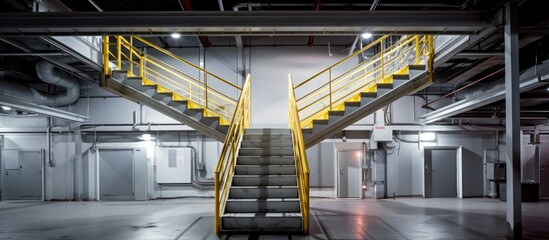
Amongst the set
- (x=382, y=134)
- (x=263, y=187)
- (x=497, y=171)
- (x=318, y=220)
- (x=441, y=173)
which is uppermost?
(x=382, y=134)

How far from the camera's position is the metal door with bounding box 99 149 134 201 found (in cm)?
1464

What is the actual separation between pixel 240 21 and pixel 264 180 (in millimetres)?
3176

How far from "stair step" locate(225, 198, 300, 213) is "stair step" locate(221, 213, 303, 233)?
1.13ft

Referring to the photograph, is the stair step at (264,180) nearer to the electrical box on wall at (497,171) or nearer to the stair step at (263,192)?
the stair step at (263,192)

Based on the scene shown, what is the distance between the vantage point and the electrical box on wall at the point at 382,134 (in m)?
14.0

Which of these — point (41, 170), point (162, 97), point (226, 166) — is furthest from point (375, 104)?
point (41, 170)

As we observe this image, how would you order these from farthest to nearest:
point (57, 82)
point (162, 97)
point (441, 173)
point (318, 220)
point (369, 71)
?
point (441, 173) < point (369, 71) < point (57, 82) < point (162, 97) < point (318, 220)

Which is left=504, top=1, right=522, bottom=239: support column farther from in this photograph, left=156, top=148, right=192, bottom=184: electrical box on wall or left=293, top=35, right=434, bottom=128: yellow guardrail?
left=156, top=148, right=192, bottom=184: electrical box on wall

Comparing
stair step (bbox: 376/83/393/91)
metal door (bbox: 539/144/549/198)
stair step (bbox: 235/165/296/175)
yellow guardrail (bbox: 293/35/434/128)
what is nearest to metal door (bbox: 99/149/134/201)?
yellow guardrail (bbox: 293/35/434/128)

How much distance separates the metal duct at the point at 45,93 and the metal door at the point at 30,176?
7.84 feet

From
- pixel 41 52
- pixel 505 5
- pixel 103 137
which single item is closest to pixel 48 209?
pixel 103 137

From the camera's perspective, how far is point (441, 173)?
49.0 feet

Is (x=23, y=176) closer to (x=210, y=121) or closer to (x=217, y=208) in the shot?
Answer: (x=210, y=121)

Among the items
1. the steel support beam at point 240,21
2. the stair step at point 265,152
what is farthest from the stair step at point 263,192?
the steel support beam at point 240,21
